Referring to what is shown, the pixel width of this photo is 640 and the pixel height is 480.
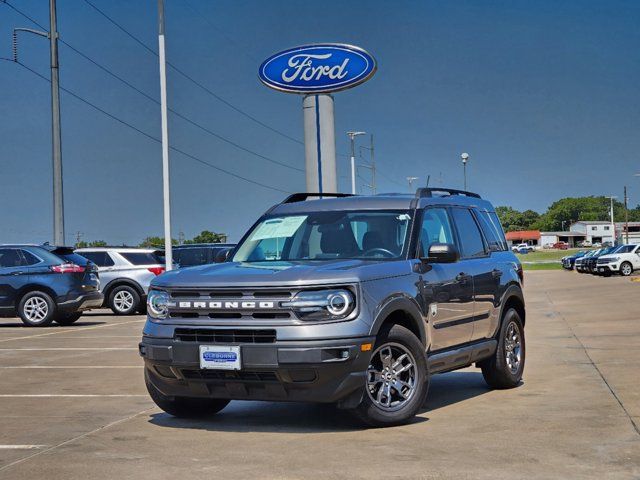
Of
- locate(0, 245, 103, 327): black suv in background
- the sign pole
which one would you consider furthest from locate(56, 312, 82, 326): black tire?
the sign pole

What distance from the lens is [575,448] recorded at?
686 centimetres

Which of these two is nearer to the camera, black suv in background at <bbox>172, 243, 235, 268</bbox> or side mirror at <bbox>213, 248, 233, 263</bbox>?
→ side mirror at <bbox>213, 248, 233, 263</bbox>

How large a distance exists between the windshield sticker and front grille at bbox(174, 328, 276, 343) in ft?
5.81

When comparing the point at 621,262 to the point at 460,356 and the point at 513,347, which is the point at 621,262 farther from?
the point at 460,356

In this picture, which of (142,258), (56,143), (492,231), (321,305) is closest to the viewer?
(321,305)

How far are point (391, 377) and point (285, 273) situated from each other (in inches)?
45.9

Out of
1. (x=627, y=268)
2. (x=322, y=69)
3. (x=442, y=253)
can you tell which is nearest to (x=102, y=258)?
(x=322, y=69)

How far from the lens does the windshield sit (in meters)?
8.70

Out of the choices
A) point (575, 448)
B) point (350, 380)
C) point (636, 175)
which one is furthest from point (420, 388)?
point (636, 175)

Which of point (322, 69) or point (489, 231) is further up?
point (322, 69)

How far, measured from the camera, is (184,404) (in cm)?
841

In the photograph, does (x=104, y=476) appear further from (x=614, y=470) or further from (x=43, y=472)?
(x=614, y=470)

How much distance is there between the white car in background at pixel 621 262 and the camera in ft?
170

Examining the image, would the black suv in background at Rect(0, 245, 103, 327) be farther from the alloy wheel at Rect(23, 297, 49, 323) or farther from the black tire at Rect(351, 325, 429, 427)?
the black tire at Rect(351, 325, 429, 427)
